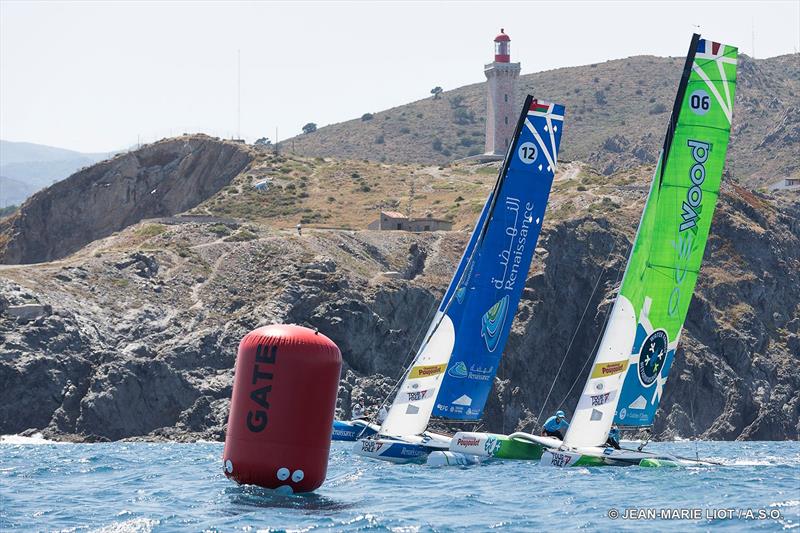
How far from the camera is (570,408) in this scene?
272 ft

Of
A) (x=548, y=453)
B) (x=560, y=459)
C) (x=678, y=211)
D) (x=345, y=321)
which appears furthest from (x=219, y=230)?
(x=678, y=211)

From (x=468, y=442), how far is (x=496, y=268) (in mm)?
6966

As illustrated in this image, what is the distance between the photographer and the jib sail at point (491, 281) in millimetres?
48562

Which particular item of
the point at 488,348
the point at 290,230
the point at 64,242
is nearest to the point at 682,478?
the point at 488,348

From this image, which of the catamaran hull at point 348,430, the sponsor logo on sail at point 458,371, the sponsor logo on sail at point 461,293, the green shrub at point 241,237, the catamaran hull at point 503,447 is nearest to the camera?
the catamaran hull at point 503,447

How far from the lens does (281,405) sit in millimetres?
27844

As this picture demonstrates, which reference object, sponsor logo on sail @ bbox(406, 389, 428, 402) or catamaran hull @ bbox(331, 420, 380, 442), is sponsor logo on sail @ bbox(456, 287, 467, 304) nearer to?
sponsor logo on sail @ bbox(406, 389, 428, 402)

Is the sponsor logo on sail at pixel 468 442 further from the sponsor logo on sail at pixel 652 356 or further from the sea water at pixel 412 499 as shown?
the sponsor logo on sail at pixel 652 356

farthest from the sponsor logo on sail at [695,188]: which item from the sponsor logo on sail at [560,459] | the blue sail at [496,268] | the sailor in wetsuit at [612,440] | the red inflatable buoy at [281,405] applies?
the red inflatable buoy at [281,405]

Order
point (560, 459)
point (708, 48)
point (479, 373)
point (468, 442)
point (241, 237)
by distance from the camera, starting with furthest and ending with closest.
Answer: point (241, 237) < point (479, 373) < point (468, 442) < point (708, 48) < point (560, 459)

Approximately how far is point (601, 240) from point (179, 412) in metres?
34.7

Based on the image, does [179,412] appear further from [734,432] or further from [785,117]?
[785,117]

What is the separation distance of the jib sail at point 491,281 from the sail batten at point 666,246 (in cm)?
746

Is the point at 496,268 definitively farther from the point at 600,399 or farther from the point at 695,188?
the point at 695,188
